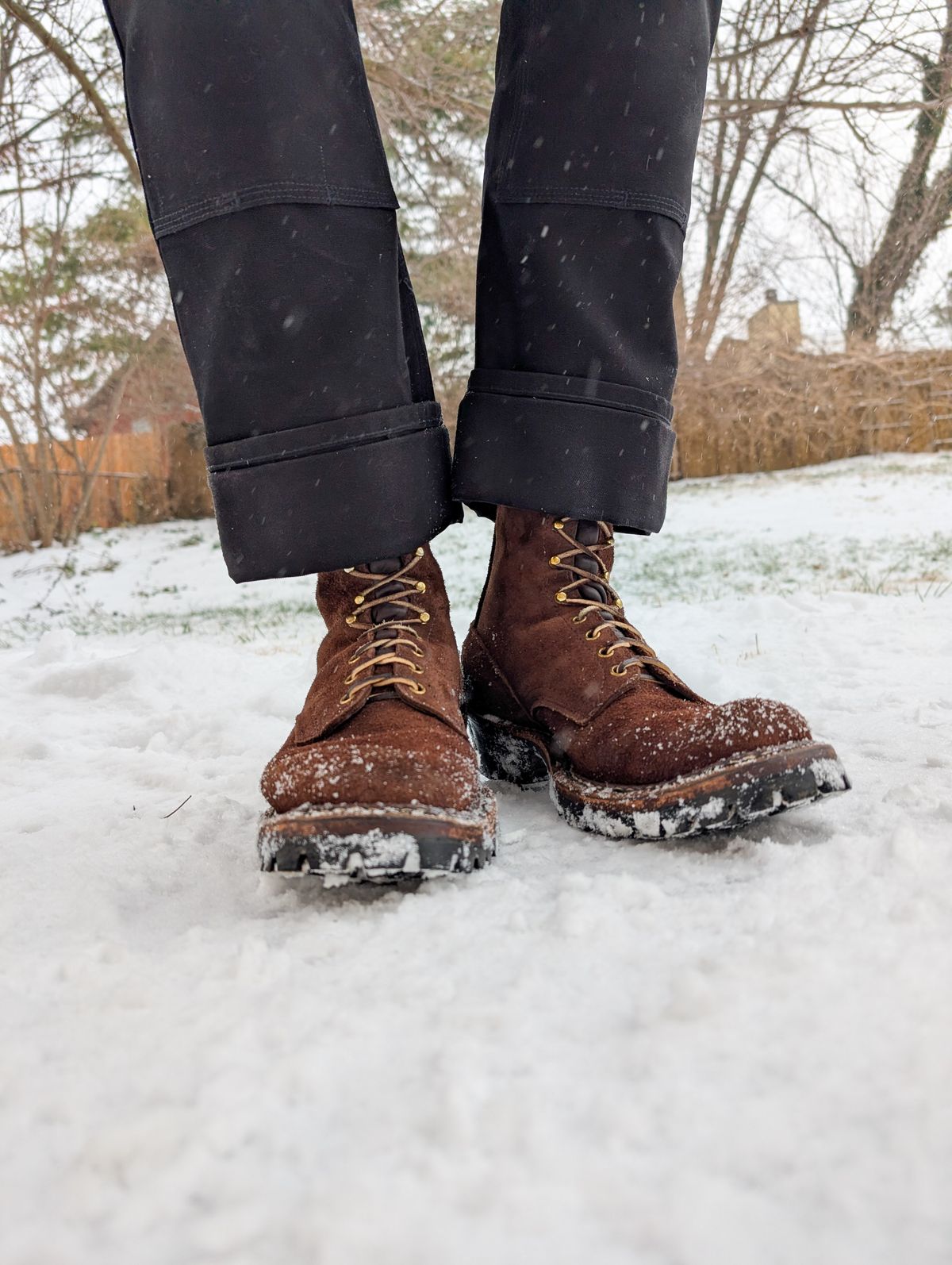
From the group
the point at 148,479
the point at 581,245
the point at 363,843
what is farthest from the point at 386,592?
the point at 148,479

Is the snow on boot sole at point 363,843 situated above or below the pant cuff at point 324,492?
below

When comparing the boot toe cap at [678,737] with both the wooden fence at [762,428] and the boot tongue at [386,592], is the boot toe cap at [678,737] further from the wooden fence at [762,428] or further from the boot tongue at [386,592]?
the wooden fence at [762,428]

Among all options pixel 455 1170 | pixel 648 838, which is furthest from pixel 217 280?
pixel 455 1170

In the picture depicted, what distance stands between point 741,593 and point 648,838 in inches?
95.2

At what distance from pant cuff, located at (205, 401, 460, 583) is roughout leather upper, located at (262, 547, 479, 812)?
2.7 inches

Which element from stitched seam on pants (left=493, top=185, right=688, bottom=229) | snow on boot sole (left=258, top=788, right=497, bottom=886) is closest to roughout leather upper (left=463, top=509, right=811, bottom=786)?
snow on boot sole (left=258, top=788, right=497, bottom=886)

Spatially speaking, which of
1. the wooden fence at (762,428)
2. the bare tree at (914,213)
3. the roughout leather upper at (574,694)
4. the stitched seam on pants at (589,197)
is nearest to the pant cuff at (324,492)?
the roughout leather upper at (574,694)

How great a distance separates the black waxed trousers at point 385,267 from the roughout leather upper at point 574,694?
9 centimetres

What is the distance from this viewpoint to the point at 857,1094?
0.48 metres

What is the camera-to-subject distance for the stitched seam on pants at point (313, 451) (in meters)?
0.93

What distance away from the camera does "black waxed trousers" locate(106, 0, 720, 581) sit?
89cm

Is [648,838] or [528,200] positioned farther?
[528,200]

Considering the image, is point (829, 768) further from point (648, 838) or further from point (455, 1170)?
point (455, 1170)

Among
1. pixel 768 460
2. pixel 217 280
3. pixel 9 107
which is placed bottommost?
pixel 768 460
